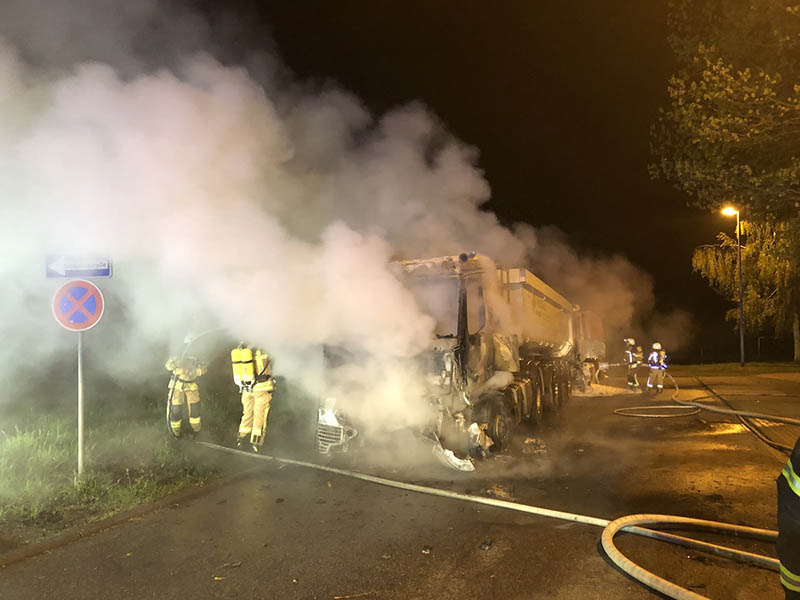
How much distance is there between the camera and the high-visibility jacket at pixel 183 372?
796cm

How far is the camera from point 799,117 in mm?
8836

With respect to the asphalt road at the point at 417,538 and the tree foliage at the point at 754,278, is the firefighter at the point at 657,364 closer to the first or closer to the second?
the asphalt road at the point at 417,538

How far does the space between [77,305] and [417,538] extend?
4.32 meters

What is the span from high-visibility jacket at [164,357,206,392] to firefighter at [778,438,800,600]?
7119 mm

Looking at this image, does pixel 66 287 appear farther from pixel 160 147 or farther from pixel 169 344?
pixel 169 344

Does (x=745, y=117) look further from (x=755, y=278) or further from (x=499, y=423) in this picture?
(x=755, y=278)

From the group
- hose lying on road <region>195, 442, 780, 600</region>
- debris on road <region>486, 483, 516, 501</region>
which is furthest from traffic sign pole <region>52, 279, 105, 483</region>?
debris on road <region>486, 483, 516, 501</region>

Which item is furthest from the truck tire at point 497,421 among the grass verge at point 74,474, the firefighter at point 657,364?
the firefighter at point 657,364

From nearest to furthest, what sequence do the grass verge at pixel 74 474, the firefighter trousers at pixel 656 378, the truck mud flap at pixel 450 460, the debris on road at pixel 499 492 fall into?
the grass verge at pixel 74 474
the debris on road at pixel 499 492
the truck mud flap at pixel 450 460
the firefighter trousers at pixel 656 378

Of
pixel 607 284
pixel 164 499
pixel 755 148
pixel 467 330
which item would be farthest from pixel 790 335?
pixel 164 499

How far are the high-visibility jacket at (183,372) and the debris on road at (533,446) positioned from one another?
15.3ft

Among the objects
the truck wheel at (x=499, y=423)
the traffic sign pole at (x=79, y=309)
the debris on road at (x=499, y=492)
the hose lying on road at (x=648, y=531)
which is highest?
the traffic sign pole at (x=79, y=309)

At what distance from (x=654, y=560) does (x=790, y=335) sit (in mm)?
40435

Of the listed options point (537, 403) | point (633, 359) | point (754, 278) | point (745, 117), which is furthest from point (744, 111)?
point (754, 278)
